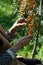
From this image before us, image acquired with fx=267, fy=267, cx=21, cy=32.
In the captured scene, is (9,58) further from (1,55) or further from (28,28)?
(28,28)

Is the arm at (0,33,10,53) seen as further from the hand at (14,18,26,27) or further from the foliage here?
the foliage

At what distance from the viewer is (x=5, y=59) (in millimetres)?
2098

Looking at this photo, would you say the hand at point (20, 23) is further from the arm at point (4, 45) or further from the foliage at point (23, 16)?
the foliage at point (23, 16)

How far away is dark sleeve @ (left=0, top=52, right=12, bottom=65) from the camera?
82.0 inches

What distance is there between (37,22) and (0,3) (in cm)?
402

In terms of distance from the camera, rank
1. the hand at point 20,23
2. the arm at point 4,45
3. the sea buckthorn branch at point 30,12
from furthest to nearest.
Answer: the sea buckthorn branch at point 30,12, the hand at point 20,23, the arm at point 4,45

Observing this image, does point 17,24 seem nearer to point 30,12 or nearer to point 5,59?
point 5,59

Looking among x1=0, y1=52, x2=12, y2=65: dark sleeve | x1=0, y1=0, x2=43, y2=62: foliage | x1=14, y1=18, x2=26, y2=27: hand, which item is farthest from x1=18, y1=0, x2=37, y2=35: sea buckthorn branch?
x1=0, y1=52, x2=12, y2=65: dark sleeve

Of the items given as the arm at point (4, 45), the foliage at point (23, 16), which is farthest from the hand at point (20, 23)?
the foliage at point (23, 16)

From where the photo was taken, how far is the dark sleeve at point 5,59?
2082mm

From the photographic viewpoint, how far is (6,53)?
2164mm

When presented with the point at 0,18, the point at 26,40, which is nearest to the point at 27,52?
the point at 0,18

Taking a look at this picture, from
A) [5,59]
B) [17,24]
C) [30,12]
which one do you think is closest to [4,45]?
[5,59]

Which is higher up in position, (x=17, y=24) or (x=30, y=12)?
(x=17, y=24)
